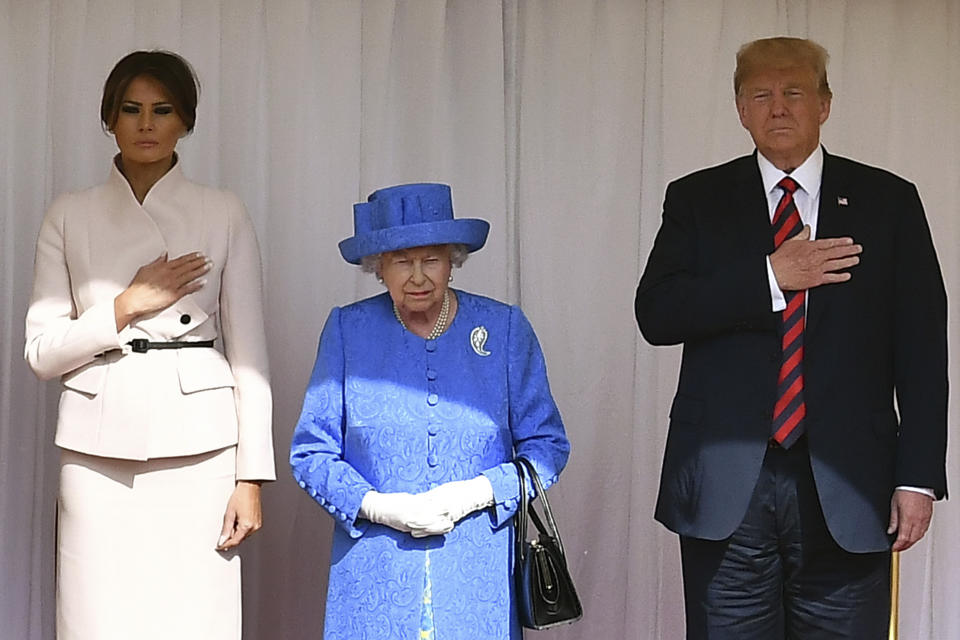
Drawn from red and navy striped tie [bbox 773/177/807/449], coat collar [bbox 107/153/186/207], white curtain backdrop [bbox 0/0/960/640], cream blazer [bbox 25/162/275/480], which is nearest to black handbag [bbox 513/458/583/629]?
red and navy striped tie [bbox 773/177/807/449]

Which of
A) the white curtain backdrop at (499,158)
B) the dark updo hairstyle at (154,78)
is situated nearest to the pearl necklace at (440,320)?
the dark updo hairstyle at (154,78)

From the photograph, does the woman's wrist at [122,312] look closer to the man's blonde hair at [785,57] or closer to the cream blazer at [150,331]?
the cream blazer at [150,331]

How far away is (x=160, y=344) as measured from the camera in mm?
3090

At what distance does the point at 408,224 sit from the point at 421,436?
438 millimetres

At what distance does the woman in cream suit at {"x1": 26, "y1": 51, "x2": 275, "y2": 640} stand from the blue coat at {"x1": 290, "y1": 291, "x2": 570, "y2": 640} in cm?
24

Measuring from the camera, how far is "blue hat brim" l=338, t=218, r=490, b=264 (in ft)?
9.52

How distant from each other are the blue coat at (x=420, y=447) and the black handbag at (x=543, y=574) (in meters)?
0.03

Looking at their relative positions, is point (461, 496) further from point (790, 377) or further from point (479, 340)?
point (790, 377)

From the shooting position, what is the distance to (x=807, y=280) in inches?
111

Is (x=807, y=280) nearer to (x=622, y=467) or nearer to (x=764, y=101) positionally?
(x=764, y=101)

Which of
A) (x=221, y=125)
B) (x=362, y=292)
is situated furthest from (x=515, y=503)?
(x=221, y=125)

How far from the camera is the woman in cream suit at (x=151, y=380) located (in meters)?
3.04

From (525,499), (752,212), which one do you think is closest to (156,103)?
(525,499)

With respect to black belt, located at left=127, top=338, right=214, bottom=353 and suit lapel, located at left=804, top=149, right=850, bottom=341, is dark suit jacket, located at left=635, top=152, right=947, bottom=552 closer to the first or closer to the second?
suit lapel, located at left=804, top=149, right=850, bottom=341
